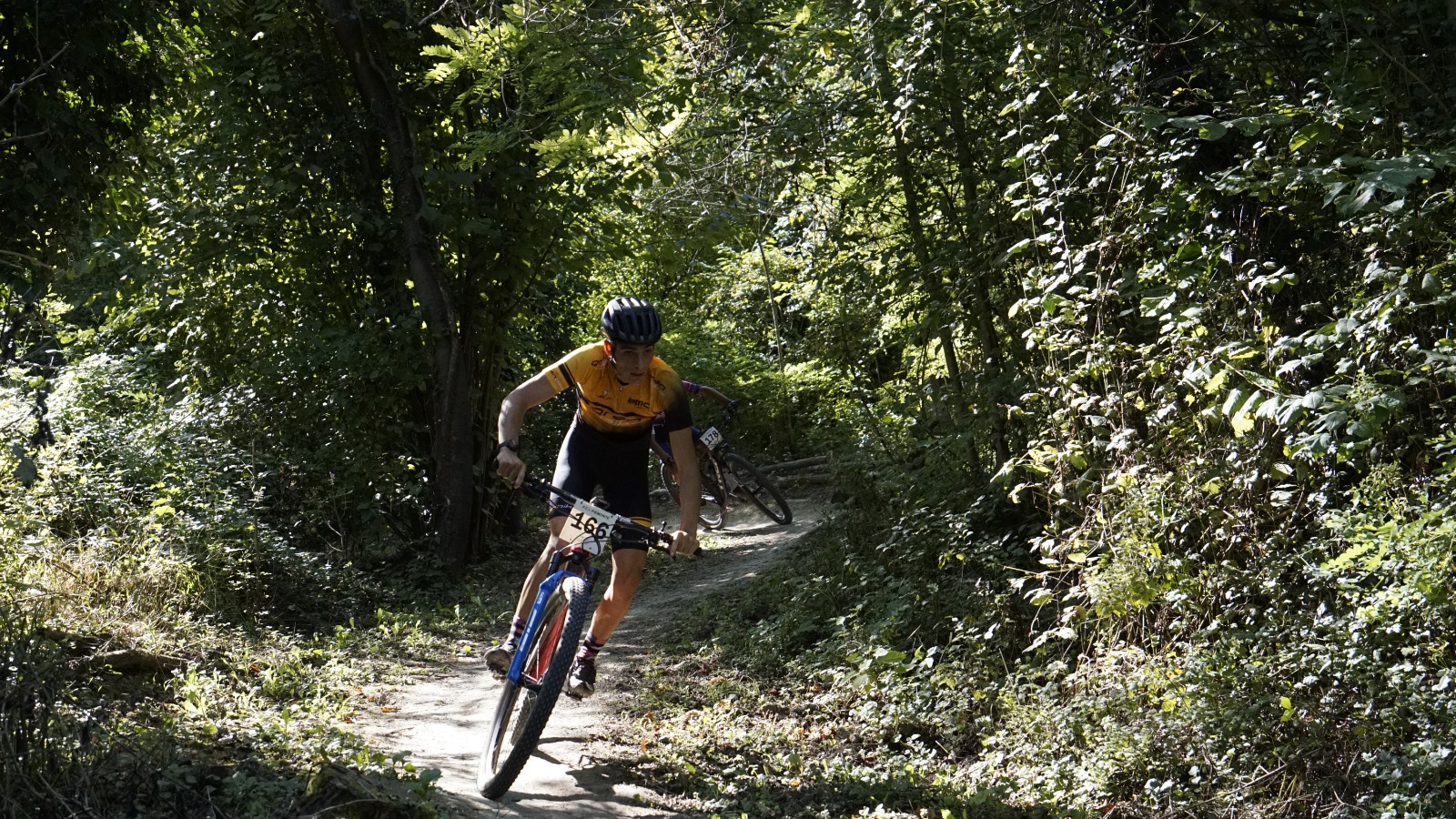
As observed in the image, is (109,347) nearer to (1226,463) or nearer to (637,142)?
(637,142)

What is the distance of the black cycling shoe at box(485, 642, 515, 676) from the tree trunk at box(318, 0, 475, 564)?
17.8 ft

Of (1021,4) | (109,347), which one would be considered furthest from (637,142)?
(109,347)

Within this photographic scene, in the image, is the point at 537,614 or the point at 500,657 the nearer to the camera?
the point at 537,614

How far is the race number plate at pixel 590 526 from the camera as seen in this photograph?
16.6ft

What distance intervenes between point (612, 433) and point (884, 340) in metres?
5.45

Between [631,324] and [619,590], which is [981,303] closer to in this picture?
[631,324]

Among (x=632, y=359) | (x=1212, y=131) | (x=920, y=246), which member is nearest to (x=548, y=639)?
(x=632, y=359)

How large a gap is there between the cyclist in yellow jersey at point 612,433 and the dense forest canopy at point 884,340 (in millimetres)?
1077

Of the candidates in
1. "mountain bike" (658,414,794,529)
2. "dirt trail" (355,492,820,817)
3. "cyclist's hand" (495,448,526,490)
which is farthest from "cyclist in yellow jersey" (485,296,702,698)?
"mountain bike" (658,414,794,529)

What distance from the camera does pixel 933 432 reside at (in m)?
9.11

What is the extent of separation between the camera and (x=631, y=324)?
5328mm

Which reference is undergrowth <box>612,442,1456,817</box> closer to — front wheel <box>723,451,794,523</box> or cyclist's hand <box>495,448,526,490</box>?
cyclist's hand <box>495,448,526,490</box>

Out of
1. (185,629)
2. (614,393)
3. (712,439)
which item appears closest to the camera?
(614,393)

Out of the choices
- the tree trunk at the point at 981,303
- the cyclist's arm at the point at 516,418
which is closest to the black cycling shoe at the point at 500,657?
the cyclist's arm at the point at 516,418
